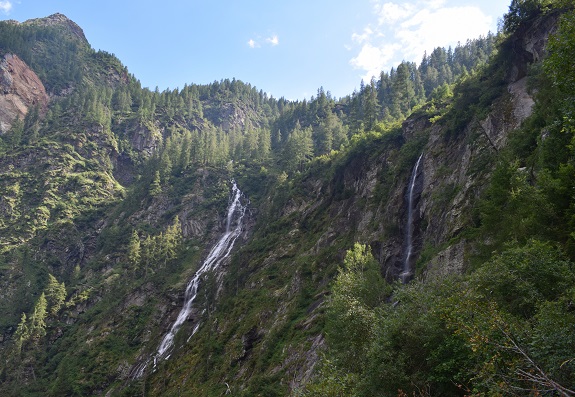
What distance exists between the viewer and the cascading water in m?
65.0

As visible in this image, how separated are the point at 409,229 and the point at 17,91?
619 ft

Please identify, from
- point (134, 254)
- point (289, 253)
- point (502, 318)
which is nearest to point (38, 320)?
point (134, 254)

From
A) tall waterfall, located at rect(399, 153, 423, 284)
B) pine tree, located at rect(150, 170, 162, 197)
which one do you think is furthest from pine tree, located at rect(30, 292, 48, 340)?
tall waterfall, located at rect(399, 153, 423, 284)

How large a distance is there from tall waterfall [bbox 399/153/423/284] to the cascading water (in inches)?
1556

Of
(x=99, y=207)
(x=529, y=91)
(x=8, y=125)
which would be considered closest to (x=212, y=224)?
(x=99, y=207)

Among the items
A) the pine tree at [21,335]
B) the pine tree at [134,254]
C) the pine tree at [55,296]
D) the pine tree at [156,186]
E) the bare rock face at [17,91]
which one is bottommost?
the pine tree at [21,335]

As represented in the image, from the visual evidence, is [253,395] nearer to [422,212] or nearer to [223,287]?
[422,212]

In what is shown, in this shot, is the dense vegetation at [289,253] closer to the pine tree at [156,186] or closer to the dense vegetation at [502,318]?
the dense vegetation at [502,318]

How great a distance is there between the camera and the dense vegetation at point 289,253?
47.1 feet

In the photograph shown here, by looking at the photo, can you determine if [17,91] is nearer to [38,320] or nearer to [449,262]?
[38,320]

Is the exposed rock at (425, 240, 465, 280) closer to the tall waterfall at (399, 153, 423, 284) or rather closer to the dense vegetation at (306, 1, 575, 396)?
the dense vegetation at (306, 1, 575, 396)

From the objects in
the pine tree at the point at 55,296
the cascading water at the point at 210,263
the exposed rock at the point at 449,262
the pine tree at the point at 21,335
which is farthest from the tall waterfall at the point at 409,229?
the pine tree at the point at 55,296

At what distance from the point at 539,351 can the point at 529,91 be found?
3904 cm

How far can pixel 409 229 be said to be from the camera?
48219mm
